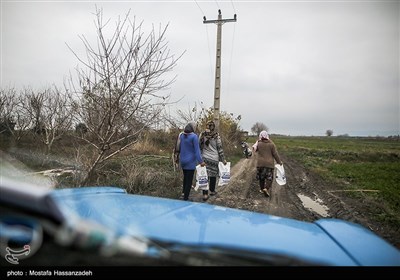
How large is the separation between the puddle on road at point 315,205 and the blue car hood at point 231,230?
15.6ft

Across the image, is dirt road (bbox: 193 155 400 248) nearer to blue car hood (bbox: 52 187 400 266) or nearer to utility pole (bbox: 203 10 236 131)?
utility pole (bbox: 203 10 236 131)

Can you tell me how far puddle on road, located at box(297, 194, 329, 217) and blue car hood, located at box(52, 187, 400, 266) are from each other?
15.6ft

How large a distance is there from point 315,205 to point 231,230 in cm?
635

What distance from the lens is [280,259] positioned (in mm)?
1181

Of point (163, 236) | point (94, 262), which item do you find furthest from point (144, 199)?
point (94, 262)

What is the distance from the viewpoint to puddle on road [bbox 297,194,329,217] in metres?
6.32

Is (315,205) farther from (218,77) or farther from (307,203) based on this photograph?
(218,77)

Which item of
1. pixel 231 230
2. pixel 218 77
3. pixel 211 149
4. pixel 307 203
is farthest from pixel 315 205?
pixel 218 77

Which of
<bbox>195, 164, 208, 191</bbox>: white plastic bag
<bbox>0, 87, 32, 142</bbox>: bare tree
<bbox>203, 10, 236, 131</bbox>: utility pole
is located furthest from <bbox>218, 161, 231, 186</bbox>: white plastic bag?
<bbox>0, 87, 32, 142</bbox>: bare tree

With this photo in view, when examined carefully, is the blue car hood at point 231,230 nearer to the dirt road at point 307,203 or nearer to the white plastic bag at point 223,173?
the dirt road at point 307,203

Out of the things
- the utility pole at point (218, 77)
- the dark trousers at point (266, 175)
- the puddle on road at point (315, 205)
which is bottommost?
the puddle on road at point (315, 205)

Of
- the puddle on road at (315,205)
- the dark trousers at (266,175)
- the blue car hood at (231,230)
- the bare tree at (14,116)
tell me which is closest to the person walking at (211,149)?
the dark trousers at (266,175)

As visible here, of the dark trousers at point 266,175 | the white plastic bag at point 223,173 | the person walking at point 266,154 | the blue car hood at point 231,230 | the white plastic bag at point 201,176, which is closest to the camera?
the blue car hood at point 231,230

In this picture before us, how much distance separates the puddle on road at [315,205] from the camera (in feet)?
20.7
